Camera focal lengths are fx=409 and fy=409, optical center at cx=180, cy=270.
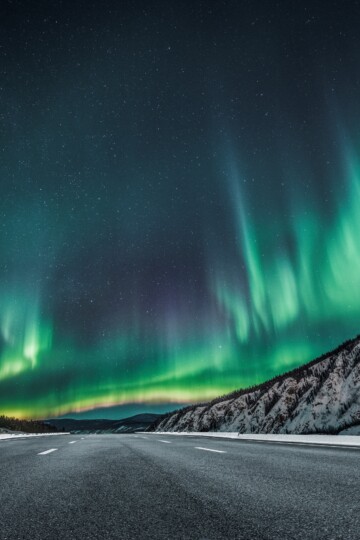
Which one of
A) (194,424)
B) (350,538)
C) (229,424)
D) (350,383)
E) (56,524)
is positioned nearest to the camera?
(350,538)

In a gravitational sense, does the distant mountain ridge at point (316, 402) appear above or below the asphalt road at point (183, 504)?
above

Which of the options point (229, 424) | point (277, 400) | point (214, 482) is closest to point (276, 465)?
point (214, 482)

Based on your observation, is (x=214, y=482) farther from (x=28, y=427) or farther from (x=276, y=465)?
(x=28, y=427)

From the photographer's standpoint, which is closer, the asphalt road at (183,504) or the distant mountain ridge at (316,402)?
the asphalt road at (183,504)

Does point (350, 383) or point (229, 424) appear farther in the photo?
point (229, 424)

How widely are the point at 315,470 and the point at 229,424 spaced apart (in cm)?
6418

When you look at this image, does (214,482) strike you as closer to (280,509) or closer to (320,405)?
(280,509)

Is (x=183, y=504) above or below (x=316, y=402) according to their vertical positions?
below

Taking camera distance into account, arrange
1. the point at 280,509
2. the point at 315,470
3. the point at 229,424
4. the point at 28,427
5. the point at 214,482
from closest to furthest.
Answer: the point at 280,509 → the point at 214,482 → the point at 315,470 → the point at 229,424 → the point at 28,427

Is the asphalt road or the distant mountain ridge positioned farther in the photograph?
the distant mountain ridge

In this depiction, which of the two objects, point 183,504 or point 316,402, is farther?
point 316,402

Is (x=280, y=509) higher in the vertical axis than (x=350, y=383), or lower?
lower

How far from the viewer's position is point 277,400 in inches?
2148

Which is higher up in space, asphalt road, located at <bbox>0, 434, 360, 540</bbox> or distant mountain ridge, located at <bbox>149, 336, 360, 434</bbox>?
distant mountain ridge, located at <bbox>149, 336, 360, 434</bbox>
